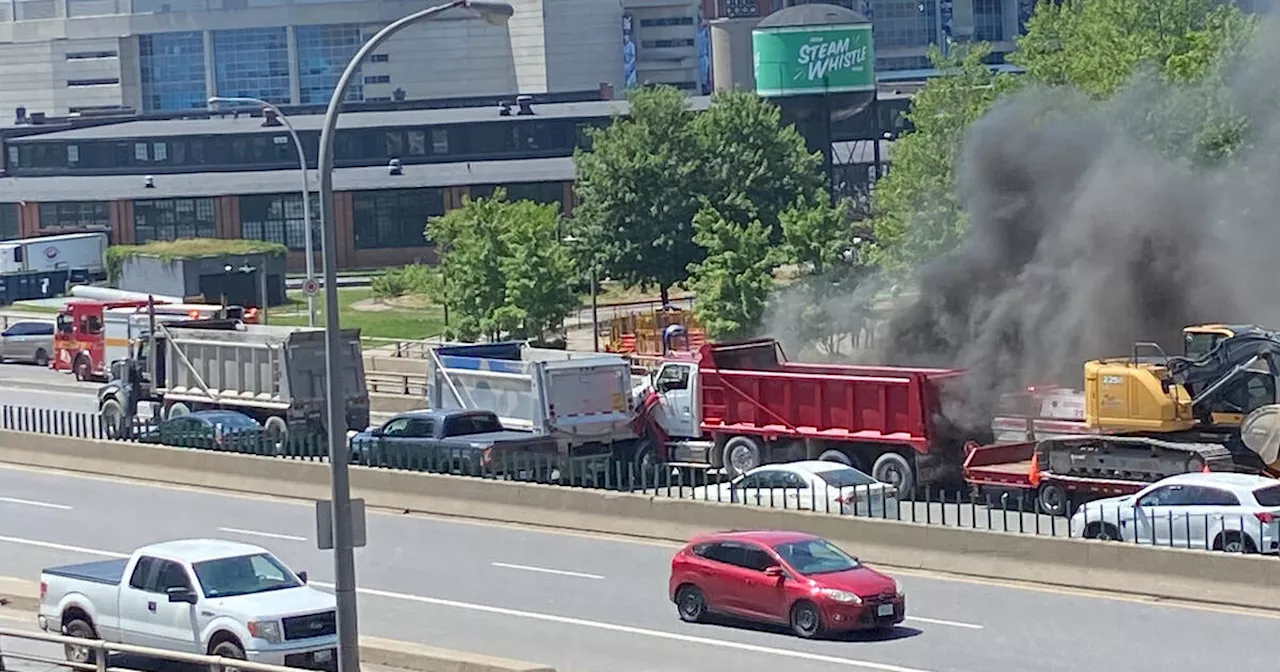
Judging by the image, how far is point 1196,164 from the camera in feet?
165

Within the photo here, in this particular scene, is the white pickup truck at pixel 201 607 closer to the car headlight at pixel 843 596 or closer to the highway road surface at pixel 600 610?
the highway road surface at pixel 600 610

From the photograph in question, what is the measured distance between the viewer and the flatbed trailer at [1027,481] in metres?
33.1

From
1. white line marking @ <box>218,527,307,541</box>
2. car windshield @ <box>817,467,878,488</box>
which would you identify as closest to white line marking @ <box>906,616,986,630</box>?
car windshield @ <box>817,467,878,488</box>

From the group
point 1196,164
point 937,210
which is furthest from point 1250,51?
point 937,210

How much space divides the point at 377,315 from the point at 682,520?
161 ft

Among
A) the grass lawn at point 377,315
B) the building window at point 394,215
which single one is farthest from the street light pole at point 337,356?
the building window at point 394,215

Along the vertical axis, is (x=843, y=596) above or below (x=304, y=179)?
below

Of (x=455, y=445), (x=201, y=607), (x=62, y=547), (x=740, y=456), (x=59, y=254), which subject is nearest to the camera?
(x=201, y=607)

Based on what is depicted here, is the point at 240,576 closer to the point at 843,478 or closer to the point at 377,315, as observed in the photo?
the point at 843,478

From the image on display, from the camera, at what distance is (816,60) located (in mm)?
83562

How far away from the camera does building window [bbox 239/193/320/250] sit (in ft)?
335

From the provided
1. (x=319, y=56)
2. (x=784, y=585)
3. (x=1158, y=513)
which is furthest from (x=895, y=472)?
(x=319, y=56)

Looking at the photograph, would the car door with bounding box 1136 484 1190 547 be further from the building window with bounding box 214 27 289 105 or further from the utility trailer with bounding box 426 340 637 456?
the building window with bounding box 214 27 289 105

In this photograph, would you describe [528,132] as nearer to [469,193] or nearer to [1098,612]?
[469,193]
